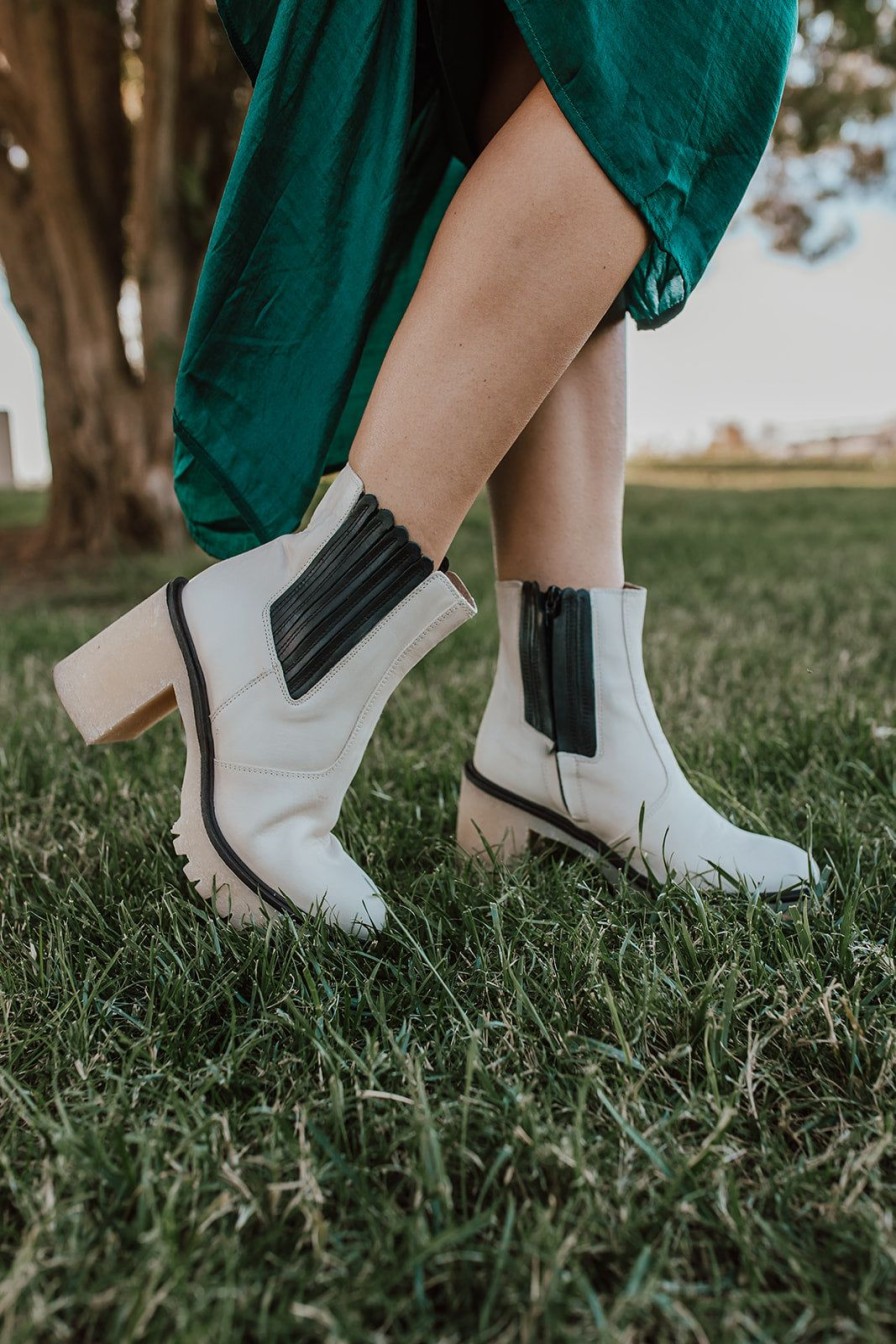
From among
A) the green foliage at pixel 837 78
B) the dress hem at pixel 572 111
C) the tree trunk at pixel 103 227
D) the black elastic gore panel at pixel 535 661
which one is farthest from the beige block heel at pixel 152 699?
the green foliage at pixel 837 78

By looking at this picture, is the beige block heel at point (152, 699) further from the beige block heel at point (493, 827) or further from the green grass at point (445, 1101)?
the beige block heel at point (493, 827)

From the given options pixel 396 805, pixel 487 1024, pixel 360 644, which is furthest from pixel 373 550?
pixel 396 805

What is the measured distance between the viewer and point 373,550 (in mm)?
1012

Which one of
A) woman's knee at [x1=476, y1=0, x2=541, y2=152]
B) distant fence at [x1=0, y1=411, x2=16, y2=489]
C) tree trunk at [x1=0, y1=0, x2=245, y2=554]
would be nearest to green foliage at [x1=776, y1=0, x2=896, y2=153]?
tree trunk at [x1=0, y1=0, x2=245, y2=554]

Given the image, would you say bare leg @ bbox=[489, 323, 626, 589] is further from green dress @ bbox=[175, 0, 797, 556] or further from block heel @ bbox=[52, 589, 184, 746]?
block heel @ bbox=[52, 589, 184, 746]

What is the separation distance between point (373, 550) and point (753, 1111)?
59 cm

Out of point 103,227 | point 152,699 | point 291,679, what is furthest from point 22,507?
point 291,679

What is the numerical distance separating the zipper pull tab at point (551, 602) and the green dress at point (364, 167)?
0.31m

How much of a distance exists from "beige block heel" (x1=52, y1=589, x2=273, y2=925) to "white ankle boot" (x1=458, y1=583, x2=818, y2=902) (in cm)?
32

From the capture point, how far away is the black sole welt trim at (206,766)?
1040 mm

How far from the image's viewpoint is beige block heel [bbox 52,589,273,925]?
106cm

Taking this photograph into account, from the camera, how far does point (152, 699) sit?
43.1 inches

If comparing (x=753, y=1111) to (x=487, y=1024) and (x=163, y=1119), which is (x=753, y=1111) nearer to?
(x=487, y=1024)

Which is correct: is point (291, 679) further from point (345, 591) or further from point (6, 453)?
point (6, 453)
